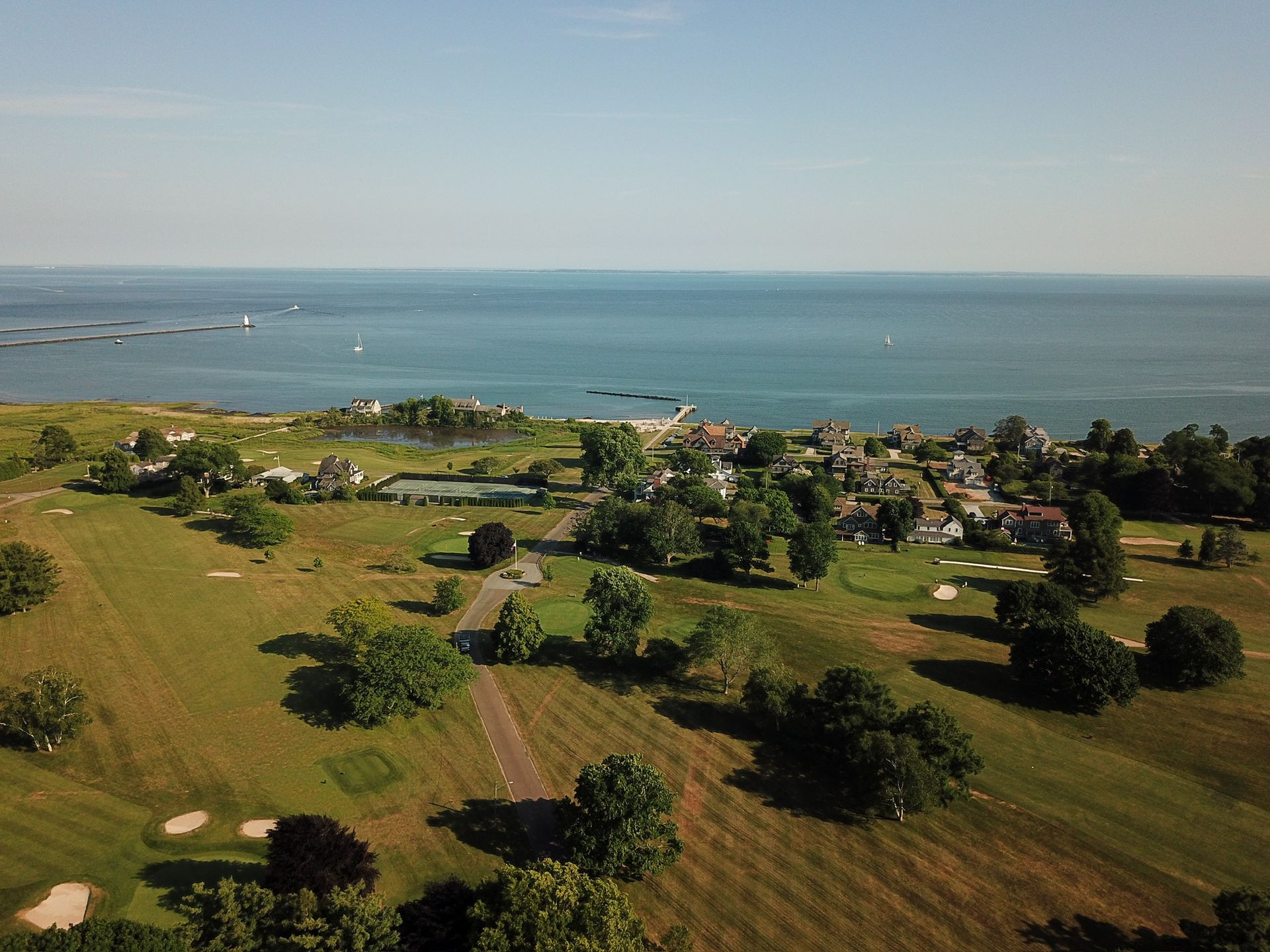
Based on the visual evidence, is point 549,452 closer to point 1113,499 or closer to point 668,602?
point 668,602

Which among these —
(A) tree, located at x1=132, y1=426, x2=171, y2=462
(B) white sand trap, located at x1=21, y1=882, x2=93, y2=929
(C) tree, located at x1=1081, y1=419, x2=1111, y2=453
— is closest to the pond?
(A) tree, located at x1=132, y1=426, x2=171, y2=462

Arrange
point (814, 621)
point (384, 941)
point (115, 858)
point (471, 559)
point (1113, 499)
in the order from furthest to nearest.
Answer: point (1113, 499) < point (471, 559) < point (814, 621) < point (115, 858) < point (384, 941)

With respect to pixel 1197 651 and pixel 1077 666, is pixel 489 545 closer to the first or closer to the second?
pixel 1077 666

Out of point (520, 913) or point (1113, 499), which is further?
point (1113, 499)

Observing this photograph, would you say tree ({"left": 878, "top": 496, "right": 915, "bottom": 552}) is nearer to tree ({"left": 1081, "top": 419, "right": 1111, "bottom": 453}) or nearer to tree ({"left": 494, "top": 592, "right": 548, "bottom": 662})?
tree ({"left": 494, "top": 592, "right": 548, "bottom": 662})

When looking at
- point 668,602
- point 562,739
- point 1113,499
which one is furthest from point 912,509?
point 562,739

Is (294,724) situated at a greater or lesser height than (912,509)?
lesser

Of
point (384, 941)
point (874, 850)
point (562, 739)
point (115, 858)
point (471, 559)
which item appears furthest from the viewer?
point (471, 559)

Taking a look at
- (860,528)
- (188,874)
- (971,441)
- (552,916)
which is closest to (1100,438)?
(971,441)

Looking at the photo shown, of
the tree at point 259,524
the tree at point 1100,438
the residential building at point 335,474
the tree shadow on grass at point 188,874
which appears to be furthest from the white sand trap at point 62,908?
the tree at point 1100,438
